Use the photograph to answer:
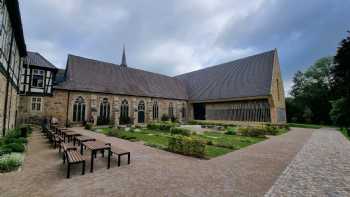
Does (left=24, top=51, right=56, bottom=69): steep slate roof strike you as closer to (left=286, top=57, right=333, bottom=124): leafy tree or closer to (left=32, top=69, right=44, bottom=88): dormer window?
(left=32, top=69, right=44, bottom=88): dormer window

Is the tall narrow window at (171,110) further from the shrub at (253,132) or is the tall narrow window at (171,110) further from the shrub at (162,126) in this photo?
the shrub at (253,132)

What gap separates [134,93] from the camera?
75.8ft

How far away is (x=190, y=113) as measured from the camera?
29344mm

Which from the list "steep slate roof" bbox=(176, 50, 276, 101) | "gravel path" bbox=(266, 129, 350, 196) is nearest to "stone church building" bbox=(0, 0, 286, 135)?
"steep slate roof" bbox=(176, 50, 276, 101)

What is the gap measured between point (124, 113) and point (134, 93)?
3.15 metres

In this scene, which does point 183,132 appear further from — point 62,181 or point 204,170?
point 62,181

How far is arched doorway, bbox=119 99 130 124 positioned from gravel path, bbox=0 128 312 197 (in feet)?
50.1

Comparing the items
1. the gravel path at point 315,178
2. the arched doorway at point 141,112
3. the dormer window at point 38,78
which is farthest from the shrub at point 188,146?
the dormer window at point 38,78

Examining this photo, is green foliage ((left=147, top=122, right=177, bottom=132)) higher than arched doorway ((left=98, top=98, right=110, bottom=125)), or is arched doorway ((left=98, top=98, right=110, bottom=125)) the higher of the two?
arched doorway ((left=98, top=98, right=110, bottom=125))

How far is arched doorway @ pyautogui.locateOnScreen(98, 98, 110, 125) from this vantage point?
65.9 ft

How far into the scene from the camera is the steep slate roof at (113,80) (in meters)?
19.7

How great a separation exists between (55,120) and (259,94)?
23744 mm

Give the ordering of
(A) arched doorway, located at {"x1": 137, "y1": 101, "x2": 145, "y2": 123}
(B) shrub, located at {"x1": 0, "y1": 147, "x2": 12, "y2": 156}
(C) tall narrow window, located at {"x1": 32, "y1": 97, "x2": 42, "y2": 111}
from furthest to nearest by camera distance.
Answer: (A) arched doorway, located at {"x1": 137, "y1": 101, "x2": 145, "y2": 123} → (C) tall narrow window, located at {"x1": 32, "y1": 97, "x2": 42, "y2": 111} → (B) shrub, located at {"x1": 0, "y1": 147, "x2": 12, "y2": 156}

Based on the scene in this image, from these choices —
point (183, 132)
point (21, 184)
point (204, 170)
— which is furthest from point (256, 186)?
point (183, 132)
